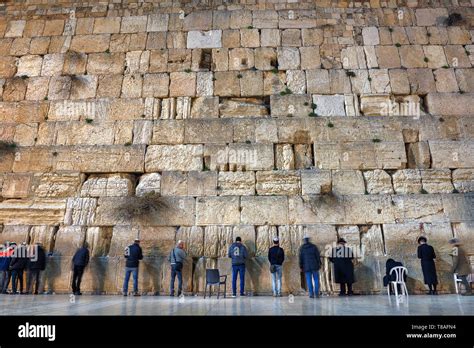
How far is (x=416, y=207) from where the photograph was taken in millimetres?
8906

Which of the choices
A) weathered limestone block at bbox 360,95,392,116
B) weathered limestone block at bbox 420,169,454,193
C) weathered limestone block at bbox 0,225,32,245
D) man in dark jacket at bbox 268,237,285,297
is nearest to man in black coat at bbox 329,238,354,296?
man in dark jacket at bbox 268,237,285,297

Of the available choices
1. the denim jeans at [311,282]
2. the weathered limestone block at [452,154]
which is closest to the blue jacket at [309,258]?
the denim jeans at [311,282]

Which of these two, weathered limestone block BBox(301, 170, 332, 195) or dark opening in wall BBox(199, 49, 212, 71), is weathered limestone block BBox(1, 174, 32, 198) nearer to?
dark opening in wall BBox(199, 49, 212, 71)

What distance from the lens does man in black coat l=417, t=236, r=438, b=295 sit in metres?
7.78

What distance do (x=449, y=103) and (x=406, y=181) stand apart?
116 inches

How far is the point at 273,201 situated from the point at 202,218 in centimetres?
182

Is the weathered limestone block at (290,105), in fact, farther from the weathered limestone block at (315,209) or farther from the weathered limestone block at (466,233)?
the weathered limestone block at (466,233)

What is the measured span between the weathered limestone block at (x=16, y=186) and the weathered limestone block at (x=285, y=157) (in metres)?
6.66

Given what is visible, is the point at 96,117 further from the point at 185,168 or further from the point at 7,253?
the point at 7,253

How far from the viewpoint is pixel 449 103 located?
10.3 meters

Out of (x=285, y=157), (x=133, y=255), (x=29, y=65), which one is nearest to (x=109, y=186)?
(x=133, y=255)

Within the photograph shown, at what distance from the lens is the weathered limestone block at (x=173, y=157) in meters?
9.61

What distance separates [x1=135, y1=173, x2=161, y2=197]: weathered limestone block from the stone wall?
0.06 meters

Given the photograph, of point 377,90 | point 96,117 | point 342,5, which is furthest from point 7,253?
point 342,5
